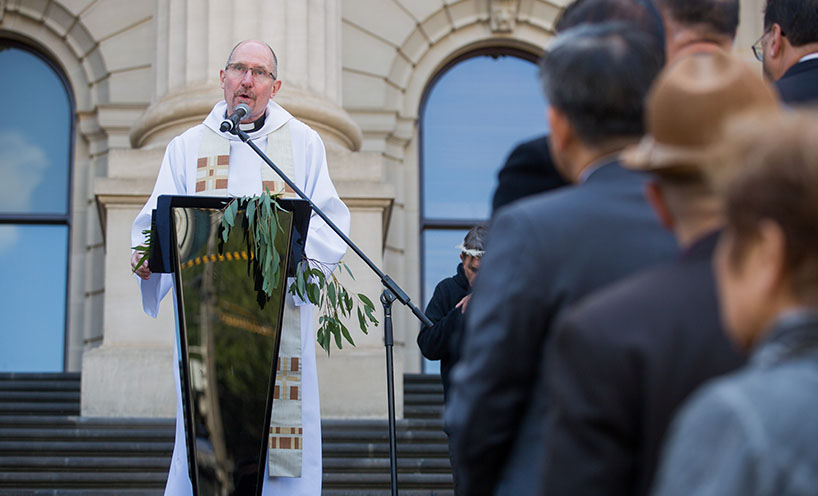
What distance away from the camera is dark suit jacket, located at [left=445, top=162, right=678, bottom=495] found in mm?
2400

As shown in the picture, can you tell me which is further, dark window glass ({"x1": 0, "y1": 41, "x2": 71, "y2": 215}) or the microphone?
dark window glass ({"x1": 0, "y1": 41, "x2": 71, "y2": 215})

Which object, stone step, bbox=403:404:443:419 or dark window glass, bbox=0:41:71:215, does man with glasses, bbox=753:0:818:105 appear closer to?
stone step, bbox=403:404:443:419

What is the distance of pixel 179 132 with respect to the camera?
31.4 ft

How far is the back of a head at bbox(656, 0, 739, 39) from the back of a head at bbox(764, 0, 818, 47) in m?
1.13

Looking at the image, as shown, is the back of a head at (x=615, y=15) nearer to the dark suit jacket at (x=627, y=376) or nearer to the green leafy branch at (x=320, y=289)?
the dark suit jacket at (x=627, y=376)

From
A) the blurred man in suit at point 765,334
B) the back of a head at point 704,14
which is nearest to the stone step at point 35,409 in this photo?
the back of a head at point 704,14

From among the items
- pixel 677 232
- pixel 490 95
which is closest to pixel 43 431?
pixel 677 232

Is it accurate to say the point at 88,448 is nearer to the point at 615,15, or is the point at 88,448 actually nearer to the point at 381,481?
the point at 381,481

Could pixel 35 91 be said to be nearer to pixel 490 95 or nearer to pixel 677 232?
pixel 490 95

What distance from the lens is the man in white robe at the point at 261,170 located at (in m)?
5.73

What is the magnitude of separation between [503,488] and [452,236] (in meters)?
10.9

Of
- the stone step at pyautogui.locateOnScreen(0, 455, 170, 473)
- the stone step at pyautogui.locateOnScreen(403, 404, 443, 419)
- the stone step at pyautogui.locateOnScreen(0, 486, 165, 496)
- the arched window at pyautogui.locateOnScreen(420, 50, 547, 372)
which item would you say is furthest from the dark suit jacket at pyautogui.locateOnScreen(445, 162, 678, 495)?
the arched window at pyautogui.locateOnScreen(420, 50, 547, 372)

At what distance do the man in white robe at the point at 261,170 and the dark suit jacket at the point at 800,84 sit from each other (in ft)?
7.19

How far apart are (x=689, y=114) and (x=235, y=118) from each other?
340cm
